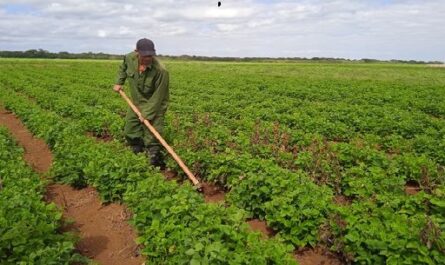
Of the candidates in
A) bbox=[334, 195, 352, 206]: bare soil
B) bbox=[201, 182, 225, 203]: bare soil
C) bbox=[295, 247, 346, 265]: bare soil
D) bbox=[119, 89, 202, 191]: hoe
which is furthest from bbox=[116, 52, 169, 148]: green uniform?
bbox=[295, 247, 346, 265]: bare soil

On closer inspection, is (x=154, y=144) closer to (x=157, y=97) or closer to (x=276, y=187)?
(x=157, y=97)

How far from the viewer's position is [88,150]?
762 cm

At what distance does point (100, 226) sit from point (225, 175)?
200 centimetres

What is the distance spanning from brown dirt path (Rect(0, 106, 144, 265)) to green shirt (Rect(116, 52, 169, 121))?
172 cm

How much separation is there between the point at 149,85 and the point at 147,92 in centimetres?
18

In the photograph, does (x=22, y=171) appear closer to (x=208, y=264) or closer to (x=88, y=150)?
(x=88, y=150)

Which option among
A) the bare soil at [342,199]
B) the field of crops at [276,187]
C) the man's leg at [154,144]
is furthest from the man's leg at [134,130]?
the bare soil at [342,199]

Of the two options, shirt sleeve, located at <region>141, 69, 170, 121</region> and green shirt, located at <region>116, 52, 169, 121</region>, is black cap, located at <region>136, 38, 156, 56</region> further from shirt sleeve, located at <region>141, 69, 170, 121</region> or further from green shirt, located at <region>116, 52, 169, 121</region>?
shirt sleeve, located at <region>141, 69, 170, 121</region>

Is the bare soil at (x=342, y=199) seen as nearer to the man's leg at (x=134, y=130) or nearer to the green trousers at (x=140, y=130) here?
the green trousers at (x=140, y=130)

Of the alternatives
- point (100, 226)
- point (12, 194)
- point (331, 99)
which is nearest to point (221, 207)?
point (100, 226)

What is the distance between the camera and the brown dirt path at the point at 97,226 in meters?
5.18

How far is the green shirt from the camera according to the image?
781 centimetres

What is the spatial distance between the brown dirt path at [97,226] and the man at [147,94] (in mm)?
1378

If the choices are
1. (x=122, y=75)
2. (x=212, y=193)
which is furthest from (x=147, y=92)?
(x=212, y=193)
